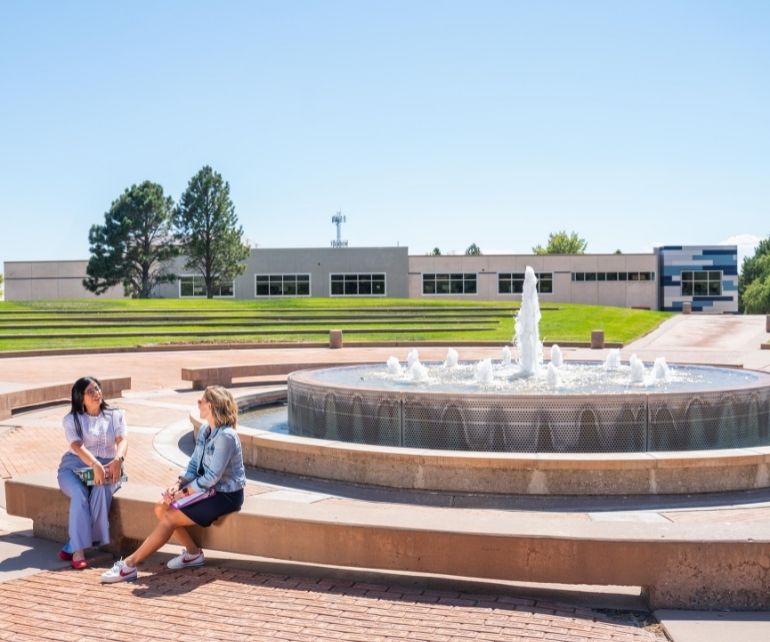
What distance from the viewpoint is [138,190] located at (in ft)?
217

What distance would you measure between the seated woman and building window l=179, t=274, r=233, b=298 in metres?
63.8

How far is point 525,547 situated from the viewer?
5461 mm

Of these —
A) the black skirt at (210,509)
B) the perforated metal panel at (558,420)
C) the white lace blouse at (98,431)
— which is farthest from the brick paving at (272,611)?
the perforated metal panel at (558,420)

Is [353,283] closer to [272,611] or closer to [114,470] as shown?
[114,470]

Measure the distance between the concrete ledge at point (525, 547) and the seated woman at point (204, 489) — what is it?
5.0 inches

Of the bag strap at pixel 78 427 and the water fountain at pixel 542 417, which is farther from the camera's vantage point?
the water fountain at pixel 542 417

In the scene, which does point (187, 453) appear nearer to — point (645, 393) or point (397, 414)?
point (397, 414)

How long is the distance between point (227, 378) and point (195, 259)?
45.8 metres

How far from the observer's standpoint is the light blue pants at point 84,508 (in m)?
6.53

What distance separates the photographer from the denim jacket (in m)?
6.26

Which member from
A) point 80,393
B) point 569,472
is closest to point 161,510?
point 80,393

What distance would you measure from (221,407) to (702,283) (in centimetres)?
7043

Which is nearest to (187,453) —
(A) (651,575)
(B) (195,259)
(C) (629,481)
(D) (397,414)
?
(D) (397,414)

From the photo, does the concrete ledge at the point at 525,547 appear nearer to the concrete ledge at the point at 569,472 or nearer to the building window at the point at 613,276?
the concrete ledge at the point at 569,472
